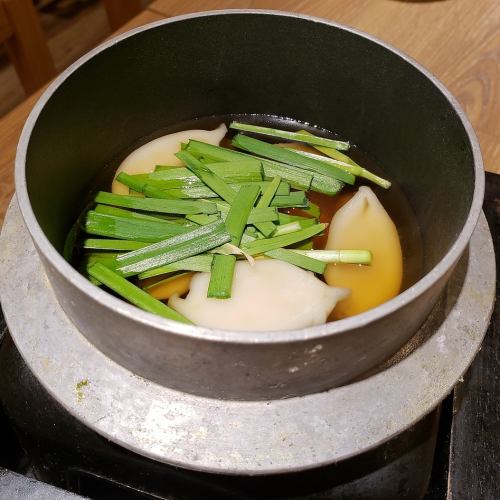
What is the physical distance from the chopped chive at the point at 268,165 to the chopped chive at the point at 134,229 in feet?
0.62

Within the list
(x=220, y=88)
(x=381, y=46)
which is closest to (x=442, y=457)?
(x=381, y=46)

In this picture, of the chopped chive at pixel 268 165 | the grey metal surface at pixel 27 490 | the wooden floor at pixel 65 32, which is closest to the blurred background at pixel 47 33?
the wooden floor at pixel 65 32

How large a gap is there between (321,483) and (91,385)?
0.34 m

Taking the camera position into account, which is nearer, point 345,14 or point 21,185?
point 21,185

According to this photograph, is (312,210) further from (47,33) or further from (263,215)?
(47,33)

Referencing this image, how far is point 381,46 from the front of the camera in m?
0.88

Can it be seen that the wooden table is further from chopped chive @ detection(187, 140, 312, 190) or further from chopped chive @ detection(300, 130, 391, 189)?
chopped chive @ detection(187, 140, 312, 190)

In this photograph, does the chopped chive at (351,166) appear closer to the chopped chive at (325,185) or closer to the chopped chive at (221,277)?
the chopped chive at (325,185)

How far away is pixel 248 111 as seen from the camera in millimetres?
1155

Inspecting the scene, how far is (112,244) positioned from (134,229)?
0.04 meters

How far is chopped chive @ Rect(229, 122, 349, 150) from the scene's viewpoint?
42.6 inches

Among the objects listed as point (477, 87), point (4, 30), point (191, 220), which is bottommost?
point (477, 87)

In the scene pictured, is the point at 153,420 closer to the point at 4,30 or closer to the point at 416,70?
the point at 416,70

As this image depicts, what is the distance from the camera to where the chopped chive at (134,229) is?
35.1 inches
